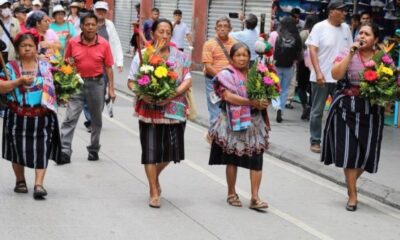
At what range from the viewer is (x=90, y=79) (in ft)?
31.1

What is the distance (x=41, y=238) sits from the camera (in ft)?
20.2

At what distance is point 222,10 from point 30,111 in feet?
47.8

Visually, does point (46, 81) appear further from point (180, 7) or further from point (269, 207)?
point (180, 7)

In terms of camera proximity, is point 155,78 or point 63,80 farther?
point 63,80

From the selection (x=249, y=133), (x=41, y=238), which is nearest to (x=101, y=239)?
(x=41, y=238)

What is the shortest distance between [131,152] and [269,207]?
3.03m

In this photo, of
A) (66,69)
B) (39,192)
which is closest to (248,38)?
(66,69)

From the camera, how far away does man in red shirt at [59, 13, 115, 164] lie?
369 inches

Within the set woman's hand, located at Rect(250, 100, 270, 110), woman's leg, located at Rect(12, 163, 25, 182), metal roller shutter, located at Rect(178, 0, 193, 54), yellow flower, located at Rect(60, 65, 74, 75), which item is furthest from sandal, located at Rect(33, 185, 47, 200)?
metal roller shutter, located at Rect(178, 0, 193, 54)

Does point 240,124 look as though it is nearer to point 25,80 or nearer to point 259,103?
point 259,103

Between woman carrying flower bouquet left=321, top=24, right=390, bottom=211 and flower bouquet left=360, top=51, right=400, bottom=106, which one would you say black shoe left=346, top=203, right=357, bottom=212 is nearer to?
woman carrying flower bouquet left=321, top=24, right=390, bottom=211

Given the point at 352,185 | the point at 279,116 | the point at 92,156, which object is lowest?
the point at 279,116

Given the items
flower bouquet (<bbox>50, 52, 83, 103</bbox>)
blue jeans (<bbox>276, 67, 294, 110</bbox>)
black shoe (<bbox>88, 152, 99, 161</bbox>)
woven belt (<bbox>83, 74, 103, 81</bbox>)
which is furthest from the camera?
blue jeans (<bbox>276, 67, 294, 110</bbox>)

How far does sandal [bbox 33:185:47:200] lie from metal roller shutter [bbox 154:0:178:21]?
17.7m
